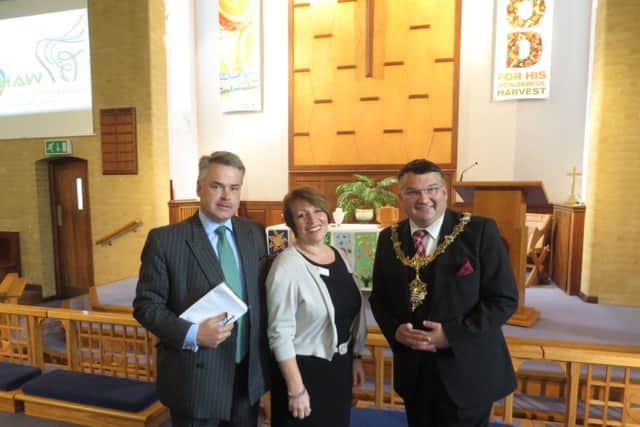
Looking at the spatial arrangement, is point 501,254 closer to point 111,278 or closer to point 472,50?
point 472,50

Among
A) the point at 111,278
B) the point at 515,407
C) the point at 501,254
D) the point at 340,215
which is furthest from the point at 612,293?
the point at 111,278

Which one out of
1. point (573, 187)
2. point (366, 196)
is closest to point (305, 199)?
point (366, 196)

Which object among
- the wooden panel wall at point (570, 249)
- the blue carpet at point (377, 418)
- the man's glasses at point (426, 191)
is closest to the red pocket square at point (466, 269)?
the man's glasses at point (426, 191)

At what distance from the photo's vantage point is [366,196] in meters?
5.47

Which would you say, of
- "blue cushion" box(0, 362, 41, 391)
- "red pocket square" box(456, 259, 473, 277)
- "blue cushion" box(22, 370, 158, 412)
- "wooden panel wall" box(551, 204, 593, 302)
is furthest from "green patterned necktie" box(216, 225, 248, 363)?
"wooden panel wall" box(551, 204, 593, 302)

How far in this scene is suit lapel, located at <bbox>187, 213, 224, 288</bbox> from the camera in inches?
52.2

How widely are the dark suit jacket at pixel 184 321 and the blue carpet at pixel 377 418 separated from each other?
28.3 inches

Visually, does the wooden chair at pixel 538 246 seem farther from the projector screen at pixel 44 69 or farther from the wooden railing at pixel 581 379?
the projector screen at pixel 44 69

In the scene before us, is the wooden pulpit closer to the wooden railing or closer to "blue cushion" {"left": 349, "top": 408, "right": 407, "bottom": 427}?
the wooden railing

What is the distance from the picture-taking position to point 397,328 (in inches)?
53.8

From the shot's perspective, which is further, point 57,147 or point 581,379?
point 57,147

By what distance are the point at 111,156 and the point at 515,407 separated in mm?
5739

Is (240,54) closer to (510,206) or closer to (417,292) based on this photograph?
(510,206)

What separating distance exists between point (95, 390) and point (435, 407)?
185cm
